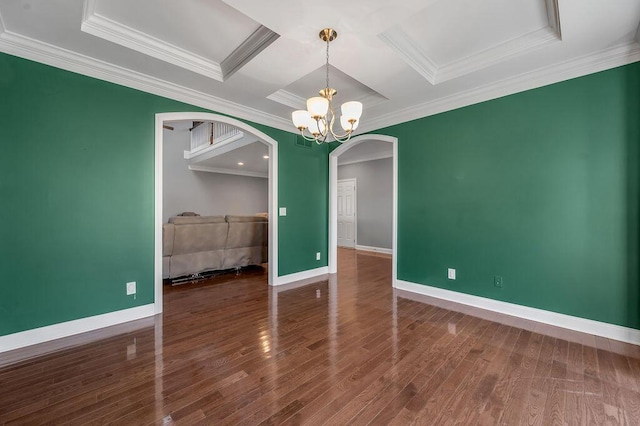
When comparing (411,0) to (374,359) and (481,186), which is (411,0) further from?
(374,359)

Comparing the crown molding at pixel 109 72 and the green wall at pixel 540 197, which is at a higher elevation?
the crown molding at pixel 109 72

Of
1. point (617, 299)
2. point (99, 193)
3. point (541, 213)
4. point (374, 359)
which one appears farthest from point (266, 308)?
point (617, 299)

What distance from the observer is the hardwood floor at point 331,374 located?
5.20 feet

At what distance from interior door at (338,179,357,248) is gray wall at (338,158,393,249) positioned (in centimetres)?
17

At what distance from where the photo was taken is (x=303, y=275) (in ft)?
15.2

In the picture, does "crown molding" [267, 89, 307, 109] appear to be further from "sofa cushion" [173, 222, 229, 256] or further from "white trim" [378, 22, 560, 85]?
"sofa cushion" [173, 222, 229, 256]

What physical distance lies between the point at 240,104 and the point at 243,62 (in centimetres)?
108

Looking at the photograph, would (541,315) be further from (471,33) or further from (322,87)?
(322,87)

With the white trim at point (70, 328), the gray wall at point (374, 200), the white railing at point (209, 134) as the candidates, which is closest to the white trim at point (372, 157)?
the gray wall at point (374, 200)

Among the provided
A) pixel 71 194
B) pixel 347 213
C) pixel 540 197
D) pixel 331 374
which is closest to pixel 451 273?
pixel 540 197

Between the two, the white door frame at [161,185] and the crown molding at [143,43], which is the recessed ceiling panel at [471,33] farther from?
the white door frame at [161,185]

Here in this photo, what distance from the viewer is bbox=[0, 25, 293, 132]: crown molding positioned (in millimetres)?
2328

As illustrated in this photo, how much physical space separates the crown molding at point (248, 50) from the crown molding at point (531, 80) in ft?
7.37

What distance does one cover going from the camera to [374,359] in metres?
Result: 2.16
